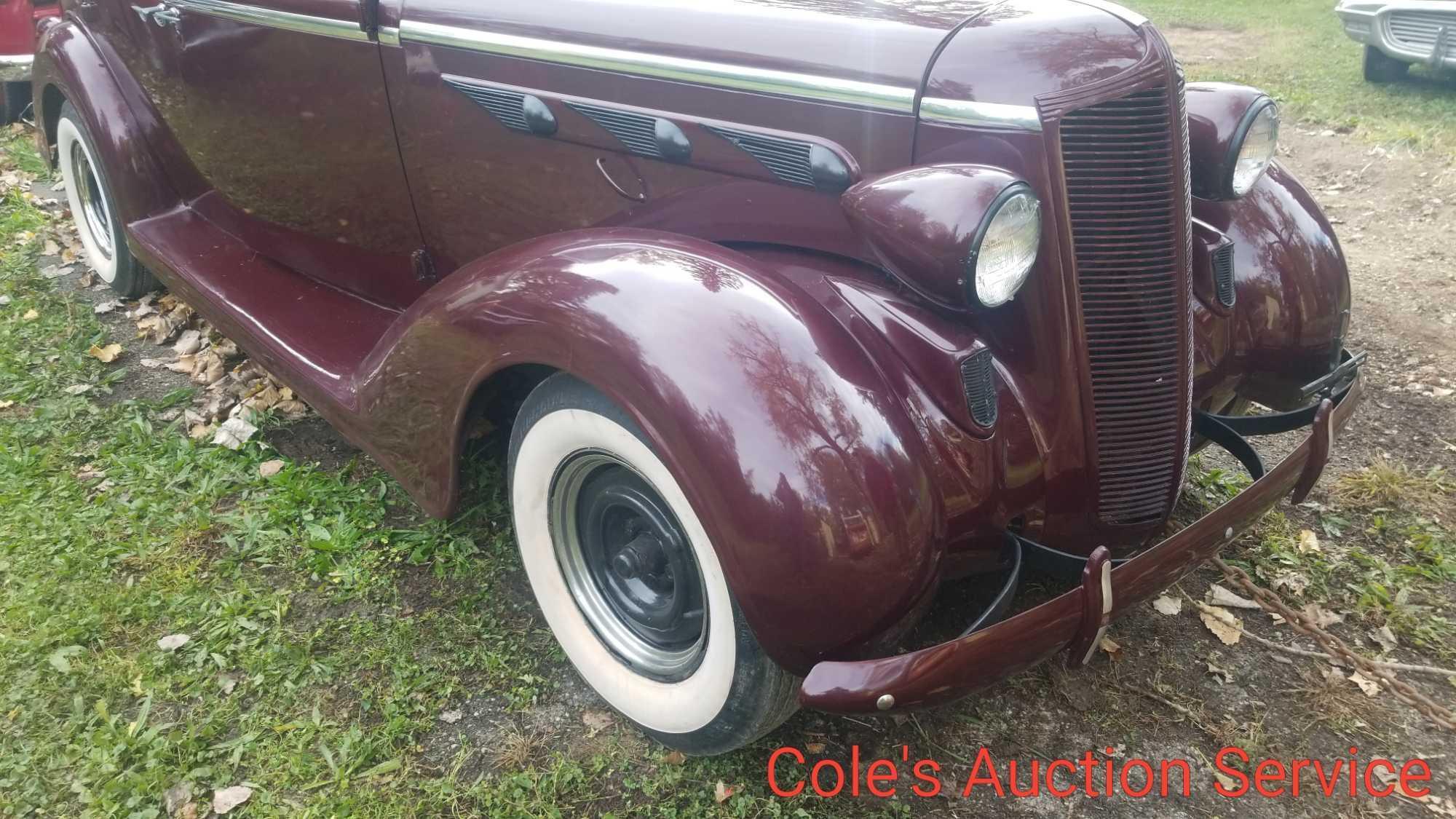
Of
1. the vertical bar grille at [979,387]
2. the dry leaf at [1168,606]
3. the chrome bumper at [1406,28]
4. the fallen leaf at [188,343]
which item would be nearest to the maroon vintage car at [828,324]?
the vertical bar grille at [979,387]

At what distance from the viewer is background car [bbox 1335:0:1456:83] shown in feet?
20.2

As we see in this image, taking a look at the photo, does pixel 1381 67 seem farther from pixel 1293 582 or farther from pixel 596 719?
pixel 596 719

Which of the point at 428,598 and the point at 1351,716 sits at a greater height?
the point at 428,598

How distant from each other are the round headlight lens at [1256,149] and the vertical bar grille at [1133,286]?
436 millimetres

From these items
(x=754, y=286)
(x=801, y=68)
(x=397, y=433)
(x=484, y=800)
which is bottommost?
(x=484, y=800)

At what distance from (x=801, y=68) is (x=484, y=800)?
1.57 meters

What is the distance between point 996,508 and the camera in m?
1.75

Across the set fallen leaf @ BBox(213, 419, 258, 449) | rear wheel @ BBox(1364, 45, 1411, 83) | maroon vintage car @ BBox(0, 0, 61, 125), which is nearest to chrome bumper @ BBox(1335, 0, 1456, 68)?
rear wheel @ BBox(1364, 45, 1411, 83)

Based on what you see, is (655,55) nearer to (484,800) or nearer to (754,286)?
(754,286)

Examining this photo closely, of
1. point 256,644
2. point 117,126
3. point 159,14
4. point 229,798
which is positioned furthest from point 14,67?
point 229,798

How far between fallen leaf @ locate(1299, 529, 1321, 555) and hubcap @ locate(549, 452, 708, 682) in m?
1.75

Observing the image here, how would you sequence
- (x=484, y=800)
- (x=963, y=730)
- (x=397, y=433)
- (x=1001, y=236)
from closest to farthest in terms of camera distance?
1. (x=1001, y=236)
2. (x=484, y=800)
3. (x=963, y=730)
4. (x=397, y=433)

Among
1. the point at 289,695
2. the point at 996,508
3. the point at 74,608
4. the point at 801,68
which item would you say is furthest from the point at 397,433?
the point at 996,508

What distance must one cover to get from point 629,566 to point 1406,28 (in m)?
7.02
